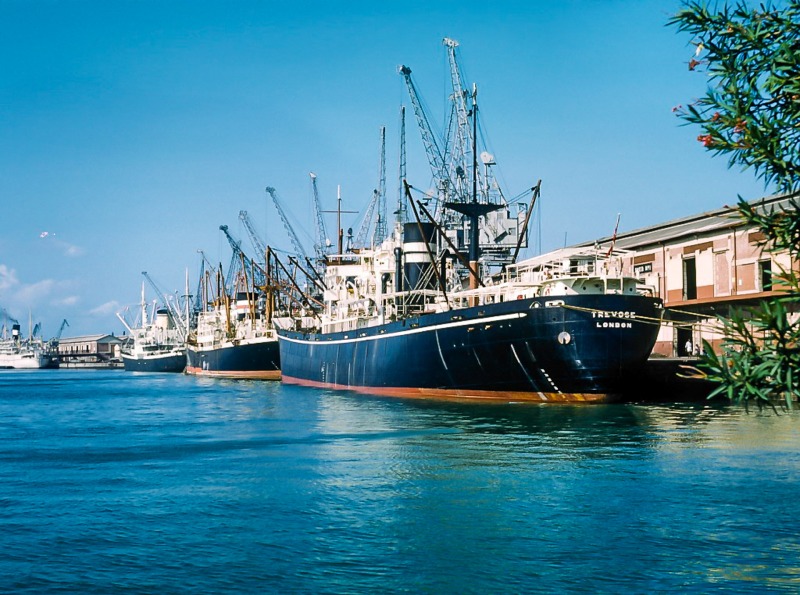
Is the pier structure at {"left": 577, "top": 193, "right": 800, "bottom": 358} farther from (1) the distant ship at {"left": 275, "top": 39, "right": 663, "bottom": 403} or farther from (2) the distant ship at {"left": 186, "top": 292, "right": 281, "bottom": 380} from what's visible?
(2) the distant ship at {"left": 186, "top": 292, "right": 281, "bottom": 380}

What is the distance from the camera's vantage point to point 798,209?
12742 mm

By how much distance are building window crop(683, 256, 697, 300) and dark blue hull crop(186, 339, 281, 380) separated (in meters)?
71.0

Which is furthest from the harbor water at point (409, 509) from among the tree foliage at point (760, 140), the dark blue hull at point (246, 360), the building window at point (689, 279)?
the dark blue hull at point (246, 360)

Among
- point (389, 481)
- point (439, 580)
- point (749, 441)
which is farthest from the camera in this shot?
point (749, 441)

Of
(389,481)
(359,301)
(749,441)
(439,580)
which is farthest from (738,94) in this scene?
(359,301)

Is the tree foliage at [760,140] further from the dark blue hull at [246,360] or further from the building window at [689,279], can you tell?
the dark blue hull at [246,360]

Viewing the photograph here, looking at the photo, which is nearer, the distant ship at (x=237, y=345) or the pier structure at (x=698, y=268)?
the pier structure at (x=698, y=268)

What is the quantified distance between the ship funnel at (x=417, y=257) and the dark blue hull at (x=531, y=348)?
1567 cm

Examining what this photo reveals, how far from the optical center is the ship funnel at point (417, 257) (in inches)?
3551

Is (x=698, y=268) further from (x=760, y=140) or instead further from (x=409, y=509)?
(x=760, y=140)

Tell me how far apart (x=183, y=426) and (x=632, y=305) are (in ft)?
97.9

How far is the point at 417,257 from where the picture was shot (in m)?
91.8

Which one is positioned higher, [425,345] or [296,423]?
[425,345]

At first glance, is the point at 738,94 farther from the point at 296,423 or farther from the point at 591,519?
the point at 296,423
